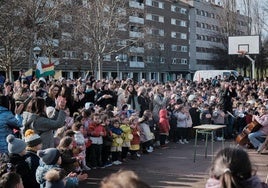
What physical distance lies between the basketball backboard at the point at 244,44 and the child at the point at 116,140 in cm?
2761

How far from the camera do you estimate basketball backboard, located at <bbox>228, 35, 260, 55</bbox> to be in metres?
37.4

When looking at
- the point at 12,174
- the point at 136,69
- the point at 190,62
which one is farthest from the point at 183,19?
the point at 12,174

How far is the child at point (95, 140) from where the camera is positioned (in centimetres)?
1116

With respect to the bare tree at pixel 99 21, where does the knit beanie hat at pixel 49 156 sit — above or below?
below

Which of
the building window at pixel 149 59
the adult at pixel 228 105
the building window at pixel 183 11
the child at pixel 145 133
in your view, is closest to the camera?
the child at pixel 145 133

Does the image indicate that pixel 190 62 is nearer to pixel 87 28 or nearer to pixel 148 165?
pixel 87 28

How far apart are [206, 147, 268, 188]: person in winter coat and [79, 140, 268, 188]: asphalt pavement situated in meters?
5.31

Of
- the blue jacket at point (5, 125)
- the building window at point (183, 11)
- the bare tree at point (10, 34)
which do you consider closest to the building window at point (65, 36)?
the bare tree at point (10, 34)

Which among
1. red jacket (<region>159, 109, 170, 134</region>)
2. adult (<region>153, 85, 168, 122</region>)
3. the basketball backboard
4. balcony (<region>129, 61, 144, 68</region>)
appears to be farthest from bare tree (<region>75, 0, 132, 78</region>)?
balcony (<region>129, 61, 144, 68</region>)

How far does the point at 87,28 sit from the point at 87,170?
31.5 metres

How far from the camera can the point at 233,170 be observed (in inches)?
125

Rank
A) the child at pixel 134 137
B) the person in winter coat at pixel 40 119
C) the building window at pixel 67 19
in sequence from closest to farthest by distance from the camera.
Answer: the person in winter coat at pixel 40 119 < the child at pixel 134 137 < the building window at pixel 67 19

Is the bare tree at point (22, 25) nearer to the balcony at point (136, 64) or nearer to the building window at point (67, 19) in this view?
the building window at point (67, 19)

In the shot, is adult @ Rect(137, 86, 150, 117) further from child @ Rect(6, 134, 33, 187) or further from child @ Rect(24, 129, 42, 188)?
child @ Rect(6, 134, 33, 187)
